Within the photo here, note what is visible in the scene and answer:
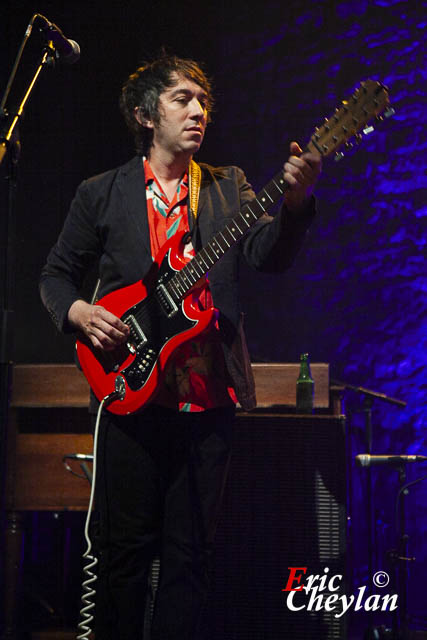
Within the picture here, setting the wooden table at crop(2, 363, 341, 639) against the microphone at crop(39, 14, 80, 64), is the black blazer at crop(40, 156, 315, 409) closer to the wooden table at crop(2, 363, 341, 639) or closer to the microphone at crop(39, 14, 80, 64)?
the microphone at crop(39, 14, 80, 64)

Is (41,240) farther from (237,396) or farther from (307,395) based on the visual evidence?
(237,396)

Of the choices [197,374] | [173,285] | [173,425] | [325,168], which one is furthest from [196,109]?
[325,168]

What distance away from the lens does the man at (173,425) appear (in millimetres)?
1901

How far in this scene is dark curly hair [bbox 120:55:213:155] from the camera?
7.21 feet

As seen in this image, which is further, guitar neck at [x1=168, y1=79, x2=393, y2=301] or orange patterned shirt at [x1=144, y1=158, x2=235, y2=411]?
orange patterned shirt at [x1=144, y1=158, x2=235, y2=411]

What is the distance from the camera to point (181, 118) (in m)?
2.11

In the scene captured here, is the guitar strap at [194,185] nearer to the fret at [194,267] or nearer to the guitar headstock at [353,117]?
the fret at [194,267]

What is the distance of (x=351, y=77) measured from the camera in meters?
3.55

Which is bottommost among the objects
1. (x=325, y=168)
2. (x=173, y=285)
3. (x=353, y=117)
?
(x=173, y=285)

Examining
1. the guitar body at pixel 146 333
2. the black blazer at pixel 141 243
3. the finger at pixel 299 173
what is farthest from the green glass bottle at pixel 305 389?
the finger at pixel 299 173

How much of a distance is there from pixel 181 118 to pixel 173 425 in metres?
0.89

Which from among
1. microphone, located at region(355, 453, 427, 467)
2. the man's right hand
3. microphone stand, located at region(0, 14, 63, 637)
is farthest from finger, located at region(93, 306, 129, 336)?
microphone, located at region(355, 453, 427, 467)

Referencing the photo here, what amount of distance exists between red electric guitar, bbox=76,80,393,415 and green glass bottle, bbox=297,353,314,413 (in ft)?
3.12

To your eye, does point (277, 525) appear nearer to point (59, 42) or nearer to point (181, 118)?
point (181, 118)
